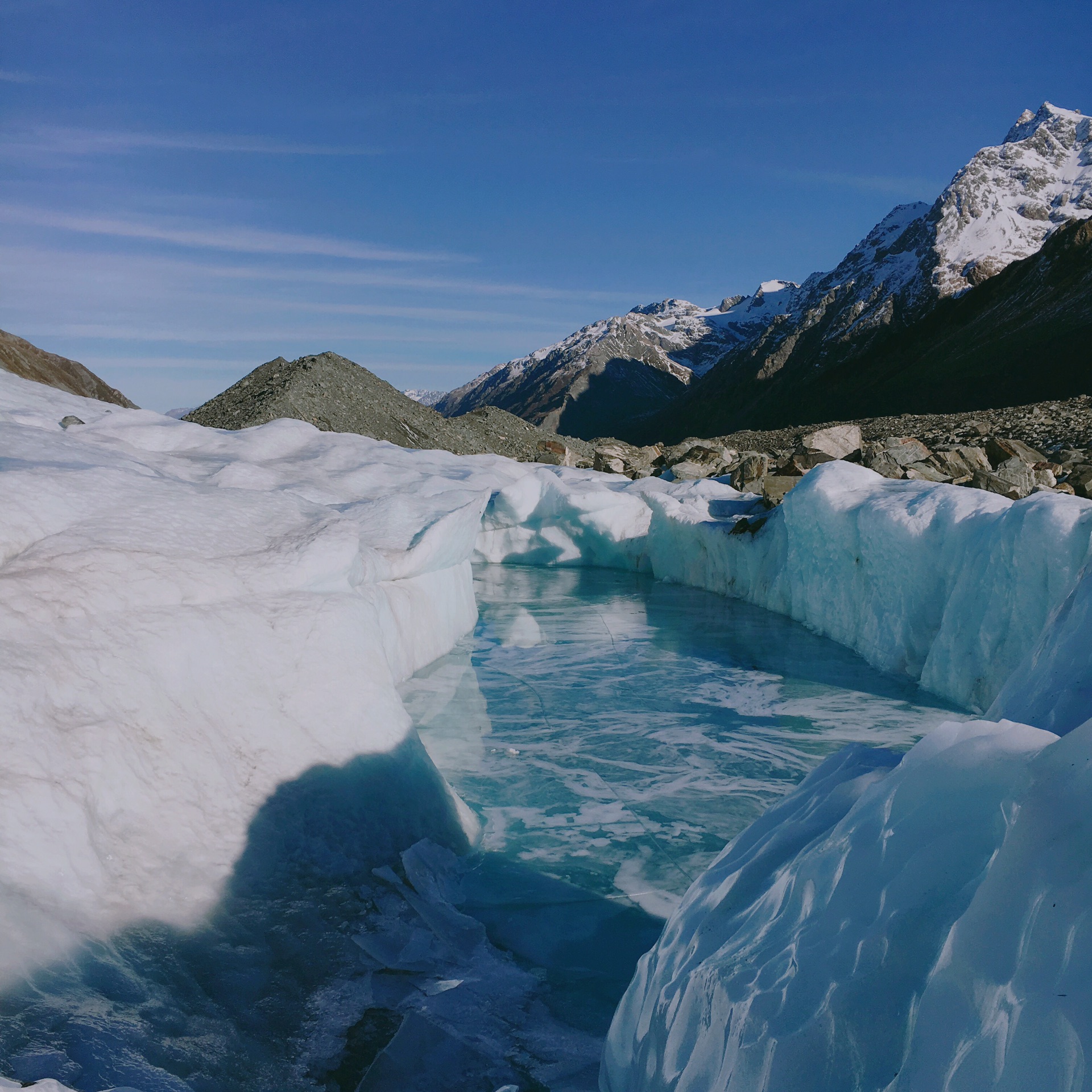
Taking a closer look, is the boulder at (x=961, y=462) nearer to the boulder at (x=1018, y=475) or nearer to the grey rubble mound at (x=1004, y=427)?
the boulder at (x=1018, y=475)

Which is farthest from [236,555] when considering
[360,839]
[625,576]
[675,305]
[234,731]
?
[675,305]

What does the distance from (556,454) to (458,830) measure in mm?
19750

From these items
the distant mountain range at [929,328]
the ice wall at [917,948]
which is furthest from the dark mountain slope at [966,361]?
the ice wall at [917,948]

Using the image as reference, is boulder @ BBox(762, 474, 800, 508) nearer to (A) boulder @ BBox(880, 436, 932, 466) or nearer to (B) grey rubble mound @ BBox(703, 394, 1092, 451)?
(A) boulder @ BBox(880, 436, 932, 466)

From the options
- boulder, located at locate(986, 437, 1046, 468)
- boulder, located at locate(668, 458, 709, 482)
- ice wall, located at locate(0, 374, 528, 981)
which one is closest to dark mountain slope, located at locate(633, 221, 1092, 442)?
boulder, located at locate(668, 458, 709, 482)

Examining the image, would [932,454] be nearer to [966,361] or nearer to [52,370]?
[52,370]

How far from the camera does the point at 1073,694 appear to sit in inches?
83.4

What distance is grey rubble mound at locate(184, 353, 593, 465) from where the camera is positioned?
20.5 metres

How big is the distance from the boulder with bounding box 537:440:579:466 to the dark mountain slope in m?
26.9

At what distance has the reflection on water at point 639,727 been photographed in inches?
165

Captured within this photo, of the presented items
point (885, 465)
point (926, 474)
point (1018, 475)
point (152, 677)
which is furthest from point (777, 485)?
point (152, 677)

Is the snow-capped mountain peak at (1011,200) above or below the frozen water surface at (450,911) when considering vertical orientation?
above

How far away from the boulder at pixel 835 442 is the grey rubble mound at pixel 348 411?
853cm

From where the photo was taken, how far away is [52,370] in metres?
27.7
